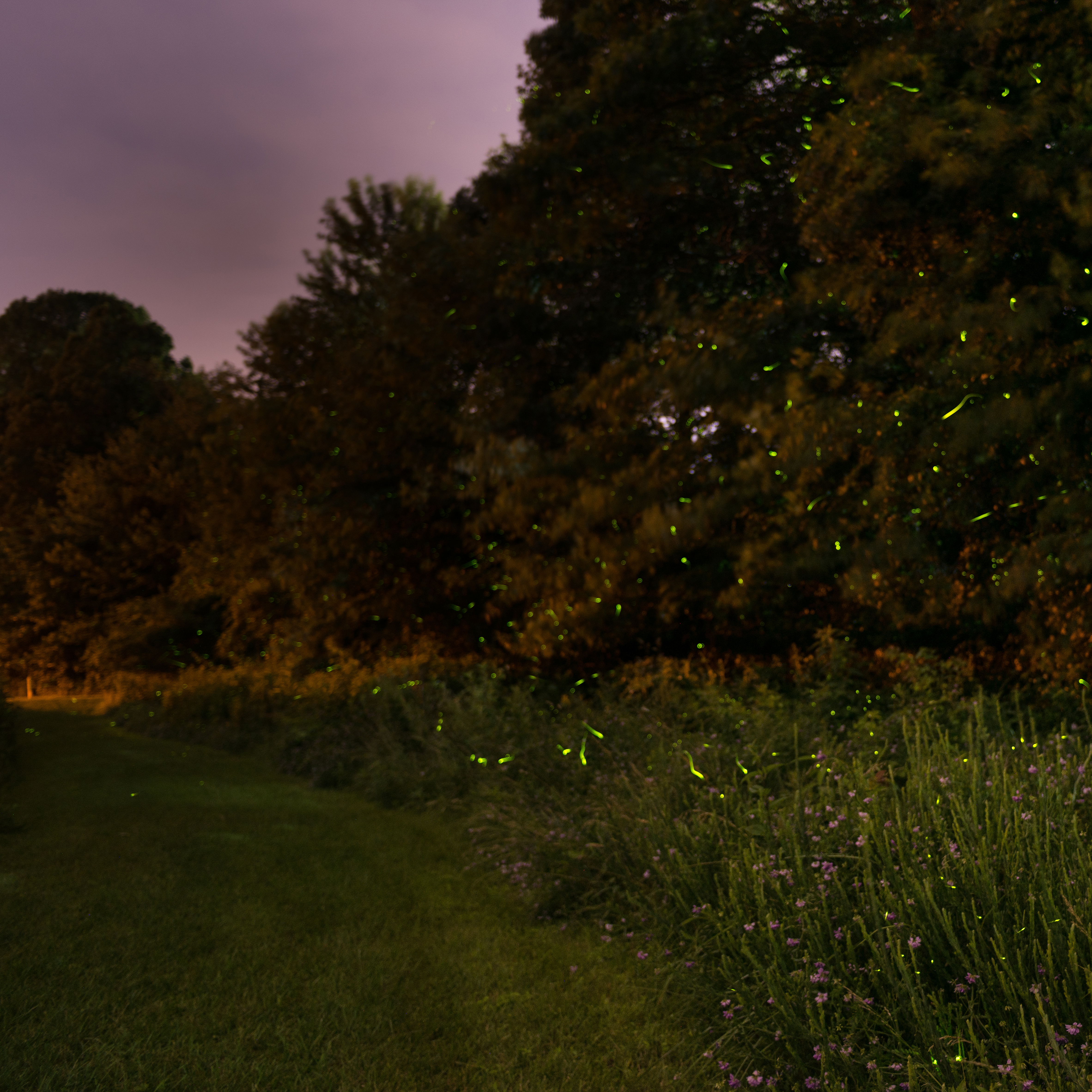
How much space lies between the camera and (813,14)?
10188 mm

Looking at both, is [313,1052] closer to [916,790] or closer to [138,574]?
[916,790]

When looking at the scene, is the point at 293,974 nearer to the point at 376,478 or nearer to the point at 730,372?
the point at 730,372

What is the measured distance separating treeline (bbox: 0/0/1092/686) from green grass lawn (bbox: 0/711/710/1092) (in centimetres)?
394

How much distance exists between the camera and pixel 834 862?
14.8 feet

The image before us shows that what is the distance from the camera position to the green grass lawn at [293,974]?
13.0ft

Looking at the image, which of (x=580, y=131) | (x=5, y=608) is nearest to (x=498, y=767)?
(x=580, y=131)

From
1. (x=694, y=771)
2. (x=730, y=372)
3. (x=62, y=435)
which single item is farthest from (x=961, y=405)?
(x=62, y=435)

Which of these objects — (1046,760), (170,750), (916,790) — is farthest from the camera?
(170,750)

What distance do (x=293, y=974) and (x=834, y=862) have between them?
9.45 feet

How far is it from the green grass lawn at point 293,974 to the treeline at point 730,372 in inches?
155

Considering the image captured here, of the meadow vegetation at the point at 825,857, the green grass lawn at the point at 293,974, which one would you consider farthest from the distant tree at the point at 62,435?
the meadow vegetation at the point at 825,857

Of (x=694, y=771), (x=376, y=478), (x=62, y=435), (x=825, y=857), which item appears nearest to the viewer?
(x=825, y=857)

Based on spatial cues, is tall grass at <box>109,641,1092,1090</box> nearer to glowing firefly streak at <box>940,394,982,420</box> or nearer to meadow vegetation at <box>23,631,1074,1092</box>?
meadow vegetation at <box>23,631,1074,1092</box>

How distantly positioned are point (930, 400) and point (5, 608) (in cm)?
2848
